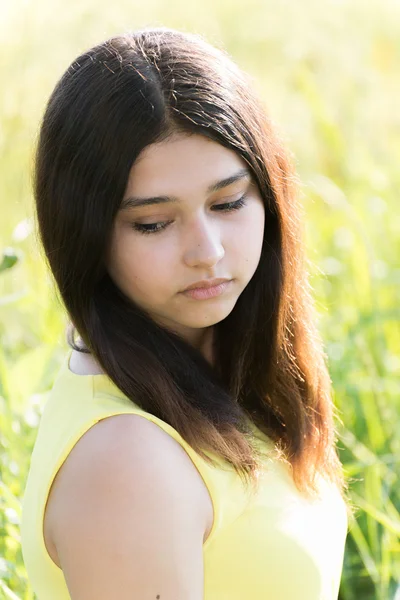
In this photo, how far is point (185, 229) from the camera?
1.42 meters

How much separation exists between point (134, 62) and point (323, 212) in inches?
121

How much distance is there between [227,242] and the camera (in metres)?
1.48

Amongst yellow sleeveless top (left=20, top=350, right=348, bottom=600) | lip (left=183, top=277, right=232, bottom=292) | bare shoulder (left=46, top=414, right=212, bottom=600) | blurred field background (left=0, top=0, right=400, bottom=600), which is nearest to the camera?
bare shoulder (left=46, top=414, right=212, bottom=600)

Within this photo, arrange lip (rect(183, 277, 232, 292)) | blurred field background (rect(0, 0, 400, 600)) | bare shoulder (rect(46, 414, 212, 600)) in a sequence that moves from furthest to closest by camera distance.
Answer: blurred field background (rect(0, 0, 400, 600)), lip (rect(183, 277, 232, 292)), bare shoulder (rect(46, 414, 212, 600))

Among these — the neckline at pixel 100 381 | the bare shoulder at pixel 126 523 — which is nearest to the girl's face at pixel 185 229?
the neckline at pixel 100 381

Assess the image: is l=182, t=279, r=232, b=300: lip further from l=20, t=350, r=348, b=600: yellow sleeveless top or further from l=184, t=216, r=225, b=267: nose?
l=20, t=350, r=348, b=600: yellow sleeveless top

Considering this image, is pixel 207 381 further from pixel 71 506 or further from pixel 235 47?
pixel 235 47

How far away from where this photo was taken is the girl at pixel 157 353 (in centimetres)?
123

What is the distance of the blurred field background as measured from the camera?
2.24 meters

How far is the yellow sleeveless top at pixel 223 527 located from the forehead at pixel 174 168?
32 centimetres

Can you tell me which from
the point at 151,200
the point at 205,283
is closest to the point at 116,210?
the point at 151,200

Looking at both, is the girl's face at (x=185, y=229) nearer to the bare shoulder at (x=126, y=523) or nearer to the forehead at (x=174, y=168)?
the forehead at (x=174, y=168)

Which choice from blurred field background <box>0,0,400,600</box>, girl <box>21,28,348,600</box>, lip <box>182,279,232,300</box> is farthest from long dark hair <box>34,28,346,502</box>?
blurred field background <box>0,0,400,600</box>

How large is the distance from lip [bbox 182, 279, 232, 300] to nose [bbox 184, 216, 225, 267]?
0.07 meters
